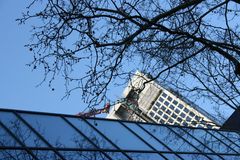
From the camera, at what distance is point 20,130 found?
1128 centimetres

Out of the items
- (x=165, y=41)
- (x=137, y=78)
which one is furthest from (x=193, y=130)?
(x=165, y=41)

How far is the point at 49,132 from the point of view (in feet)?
39.5

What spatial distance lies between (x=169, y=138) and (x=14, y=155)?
22.8ft

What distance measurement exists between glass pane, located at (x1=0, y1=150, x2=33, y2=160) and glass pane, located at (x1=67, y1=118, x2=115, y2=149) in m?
2.73

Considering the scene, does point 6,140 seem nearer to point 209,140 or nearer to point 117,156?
point 117,156

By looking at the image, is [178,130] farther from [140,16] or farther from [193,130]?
[140,16]

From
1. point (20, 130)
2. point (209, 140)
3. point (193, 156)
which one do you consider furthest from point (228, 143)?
point (20, 130)

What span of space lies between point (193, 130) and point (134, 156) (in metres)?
5.36

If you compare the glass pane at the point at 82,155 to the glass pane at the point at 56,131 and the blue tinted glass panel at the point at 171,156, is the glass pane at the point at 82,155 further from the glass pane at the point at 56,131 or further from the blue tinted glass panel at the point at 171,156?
the blue tinted glass panel at the point at 171,156

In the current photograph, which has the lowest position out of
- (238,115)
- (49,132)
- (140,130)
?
(49,132)

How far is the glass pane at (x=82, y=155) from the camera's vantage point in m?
11.0

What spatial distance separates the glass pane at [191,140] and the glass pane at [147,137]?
155 cm

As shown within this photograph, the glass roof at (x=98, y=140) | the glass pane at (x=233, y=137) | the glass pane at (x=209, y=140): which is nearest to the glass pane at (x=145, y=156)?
the glass roof at (x=98, y=140)

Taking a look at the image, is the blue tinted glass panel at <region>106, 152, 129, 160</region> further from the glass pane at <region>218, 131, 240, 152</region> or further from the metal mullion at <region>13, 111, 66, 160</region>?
the glass pane at <region>218, 131, 240, 152</region>
